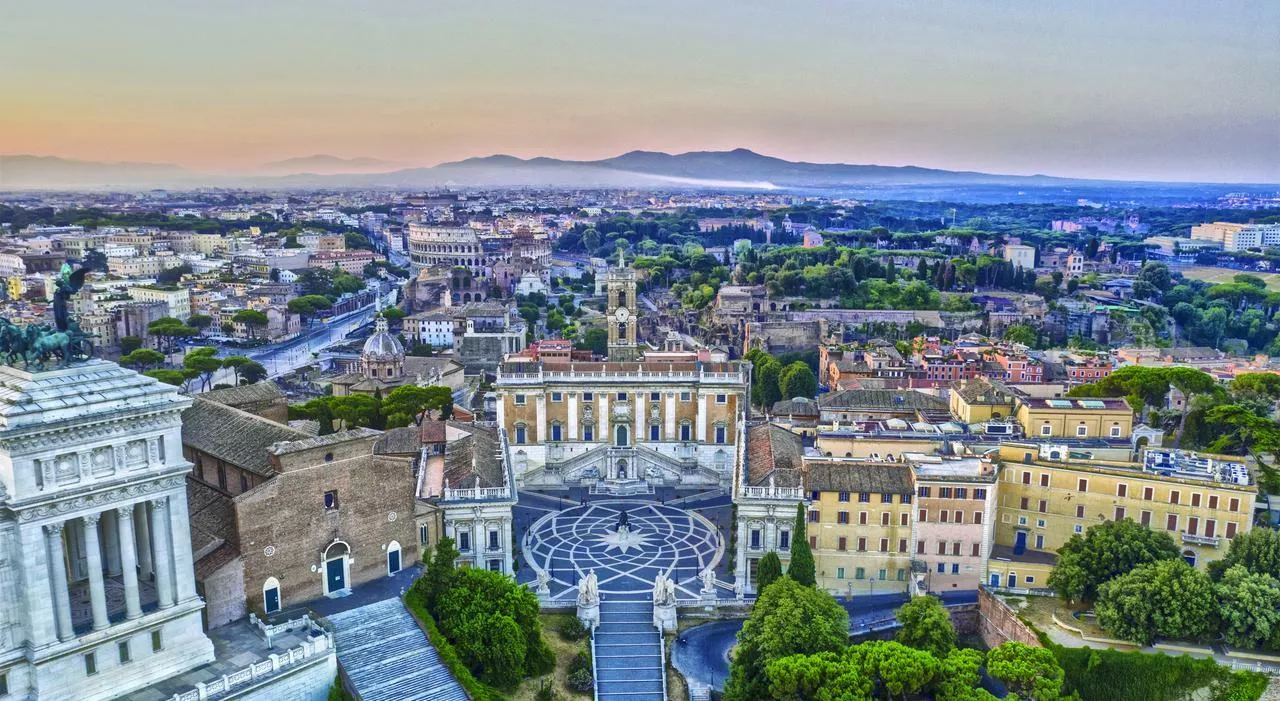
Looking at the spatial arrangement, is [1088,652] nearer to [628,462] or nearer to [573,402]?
[628,462]

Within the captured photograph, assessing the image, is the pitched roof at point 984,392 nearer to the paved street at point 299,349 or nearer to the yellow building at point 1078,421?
the yellow building at point 1078,421

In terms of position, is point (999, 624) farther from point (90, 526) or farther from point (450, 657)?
point (90, 526)

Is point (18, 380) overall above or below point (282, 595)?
above

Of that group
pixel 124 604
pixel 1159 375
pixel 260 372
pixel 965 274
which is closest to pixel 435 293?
pixel 260 372

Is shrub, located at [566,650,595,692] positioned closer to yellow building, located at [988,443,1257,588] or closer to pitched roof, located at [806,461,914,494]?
pitched roof, located at [806,461,914,494]

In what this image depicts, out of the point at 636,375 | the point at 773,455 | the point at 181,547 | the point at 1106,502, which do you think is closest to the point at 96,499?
the point at 181,547
